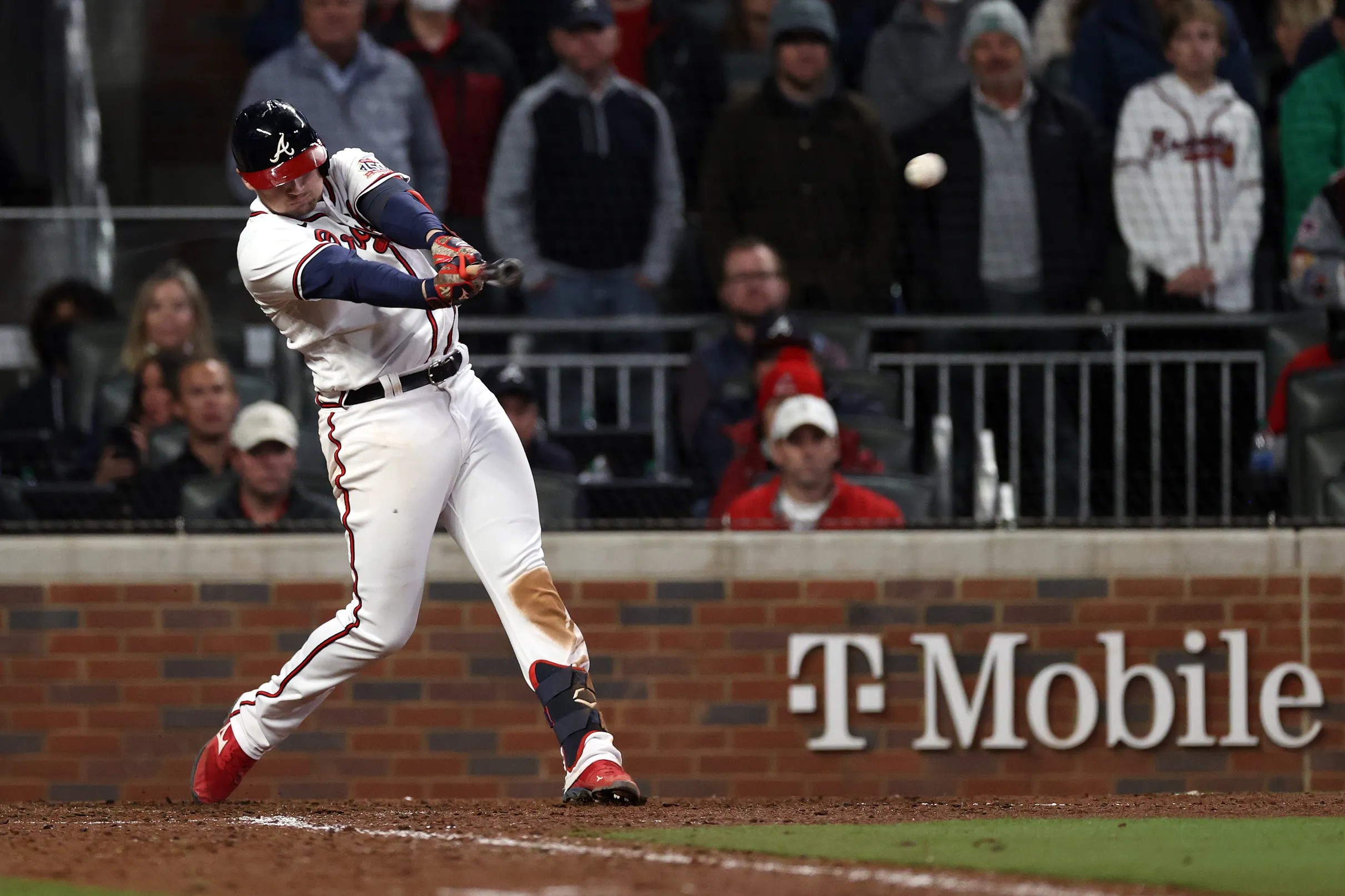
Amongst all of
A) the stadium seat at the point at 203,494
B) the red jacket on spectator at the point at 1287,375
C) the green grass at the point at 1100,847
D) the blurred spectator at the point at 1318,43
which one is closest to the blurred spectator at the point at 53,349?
the stadium seat at the point at 203,494

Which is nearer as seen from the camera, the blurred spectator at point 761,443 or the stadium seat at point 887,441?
the blurred spectator at point 761,443

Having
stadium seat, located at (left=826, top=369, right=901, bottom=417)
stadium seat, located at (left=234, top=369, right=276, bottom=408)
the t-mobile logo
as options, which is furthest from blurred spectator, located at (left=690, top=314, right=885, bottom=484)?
stadium seat, located at (left=234, top=369, right=276, bottom=408)

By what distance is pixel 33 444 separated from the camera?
7.50 m

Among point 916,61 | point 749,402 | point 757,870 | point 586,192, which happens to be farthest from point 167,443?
point 757,870

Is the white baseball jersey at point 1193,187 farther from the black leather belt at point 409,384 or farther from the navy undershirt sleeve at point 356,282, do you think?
the navy undershirt sleeve at point 356,282

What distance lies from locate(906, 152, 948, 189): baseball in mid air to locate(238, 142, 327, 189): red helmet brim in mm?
3191

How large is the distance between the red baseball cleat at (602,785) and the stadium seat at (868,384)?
2.60 meters

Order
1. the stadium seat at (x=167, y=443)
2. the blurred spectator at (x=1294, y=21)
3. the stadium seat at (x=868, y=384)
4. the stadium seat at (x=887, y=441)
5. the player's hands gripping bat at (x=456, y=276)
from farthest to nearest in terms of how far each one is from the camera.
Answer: the blurred spectator at (x=1294, y=21) → the stadium seat at (x=868, y=384) → the stadium seat at (x=887, y=441) → the stadium seat at (x=167, y=443) → the player's hands gripping bat at (x=456, y=276)

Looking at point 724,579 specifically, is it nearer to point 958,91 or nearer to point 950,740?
point 950,740

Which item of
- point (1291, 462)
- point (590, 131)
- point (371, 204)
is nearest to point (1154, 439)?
point (1291, 462)

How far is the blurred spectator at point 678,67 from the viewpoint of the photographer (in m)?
8.30

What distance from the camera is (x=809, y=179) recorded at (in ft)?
26.4

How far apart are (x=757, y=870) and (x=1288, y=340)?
13.8 ft

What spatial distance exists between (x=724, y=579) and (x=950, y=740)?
0.91m
